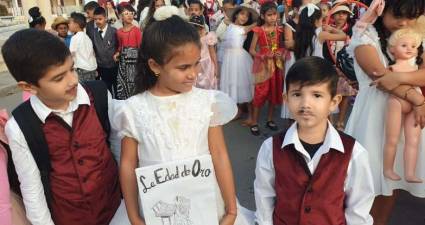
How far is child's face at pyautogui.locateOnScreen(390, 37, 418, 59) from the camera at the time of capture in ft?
6.17

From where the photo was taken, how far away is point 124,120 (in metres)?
1.69

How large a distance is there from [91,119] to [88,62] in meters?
4.17

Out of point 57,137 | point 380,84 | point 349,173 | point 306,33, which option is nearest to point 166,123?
point 57,137

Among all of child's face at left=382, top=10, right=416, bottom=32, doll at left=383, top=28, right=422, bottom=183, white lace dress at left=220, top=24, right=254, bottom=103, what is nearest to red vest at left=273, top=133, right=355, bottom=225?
doll at left=383, top=28, right=422, bottom=183

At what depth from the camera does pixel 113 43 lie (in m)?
5.76

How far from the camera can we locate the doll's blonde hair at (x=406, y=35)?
74.0 inches

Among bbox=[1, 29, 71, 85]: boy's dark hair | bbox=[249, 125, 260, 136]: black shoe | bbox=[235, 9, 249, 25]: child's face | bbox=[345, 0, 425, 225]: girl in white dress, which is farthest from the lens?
bbox=[235, 9, 249, 25]: child's face

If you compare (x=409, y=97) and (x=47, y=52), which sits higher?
(x=47, y=52)

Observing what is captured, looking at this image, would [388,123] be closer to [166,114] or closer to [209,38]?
[166,114]

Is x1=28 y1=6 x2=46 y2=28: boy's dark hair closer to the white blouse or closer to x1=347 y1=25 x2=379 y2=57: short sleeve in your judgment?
the white blouse

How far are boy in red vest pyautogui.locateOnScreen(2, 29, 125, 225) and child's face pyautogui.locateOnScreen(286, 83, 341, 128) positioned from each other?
92 centimetres

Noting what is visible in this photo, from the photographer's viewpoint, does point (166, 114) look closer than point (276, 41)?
Yes

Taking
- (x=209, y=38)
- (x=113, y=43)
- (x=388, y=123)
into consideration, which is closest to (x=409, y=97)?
(x=388, y=123)

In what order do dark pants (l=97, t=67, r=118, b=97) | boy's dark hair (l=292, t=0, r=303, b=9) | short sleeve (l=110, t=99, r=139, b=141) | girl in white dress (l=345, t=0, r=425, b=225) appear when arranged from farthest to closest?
dark pants (l=97, t=67, r=118, b=97) < boy's dark hair (l=292, t=0, r=303, b=9) < girl in white dress (l=345, t=0, r=425, b=225) < short sleeve (l=110, t=99, r=139, b=141)
